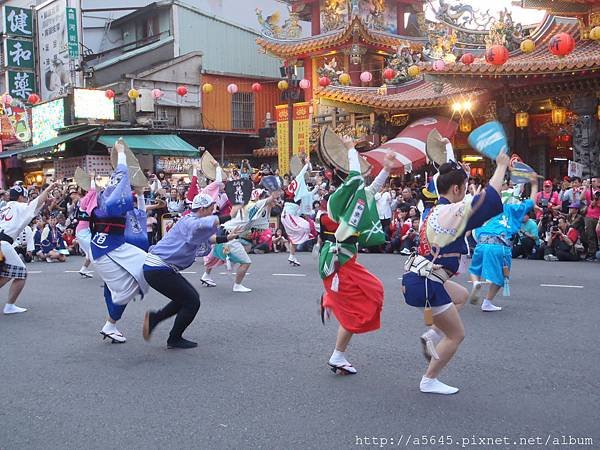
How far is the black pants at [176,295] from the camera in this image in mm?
6145

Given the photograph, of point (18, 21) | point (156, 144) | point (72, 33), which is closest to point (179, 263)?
point (156, 144)

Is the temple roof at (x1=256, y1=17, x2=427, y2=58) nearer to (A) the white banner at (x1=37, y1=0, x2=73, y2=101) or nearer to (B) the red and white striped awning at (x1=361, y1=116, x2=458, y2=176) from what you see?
(B) the red and white striped awning at (x1=361, y1=116, x2=458, y2=176)

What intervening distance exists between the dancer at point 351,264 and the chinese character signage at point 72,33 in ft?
87.6

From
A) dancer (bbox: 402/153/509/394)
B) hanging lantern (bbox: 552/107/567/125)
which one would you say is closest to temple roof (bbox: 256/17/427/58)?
hanging lantern (bbox: 552/107/567/125)

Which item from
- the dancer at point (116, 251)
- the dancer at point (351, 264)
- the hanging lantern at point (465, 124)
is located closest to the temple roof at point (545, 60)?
the hanging lantern at point (465, 124)

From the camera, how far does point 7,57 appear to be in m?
30.7

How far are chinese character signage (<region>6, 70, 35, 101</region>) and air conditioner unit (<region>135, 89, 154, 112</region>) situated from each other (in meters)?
7.49

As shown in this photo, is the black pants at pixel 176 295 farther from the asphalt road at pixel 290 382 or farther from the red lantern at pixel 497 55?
the red lantern at pixel 497 55

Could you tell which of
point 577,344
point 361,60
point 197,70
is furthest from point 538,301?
point 197,70

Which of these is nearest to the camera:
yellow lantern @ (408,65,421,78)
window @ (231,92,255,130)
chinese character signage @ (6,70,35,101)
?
yellow lantern @ (408,65,421,78)

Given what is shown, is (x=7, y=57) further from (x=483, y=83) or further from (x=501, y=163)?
(x=501, y=163)

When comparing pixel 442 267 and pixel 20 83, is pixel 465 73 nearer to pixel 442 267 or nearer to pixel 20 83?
pixel 442 267

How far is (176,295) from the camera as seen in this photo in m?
6.18

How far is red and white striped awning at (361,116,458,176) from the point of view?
756 inches
